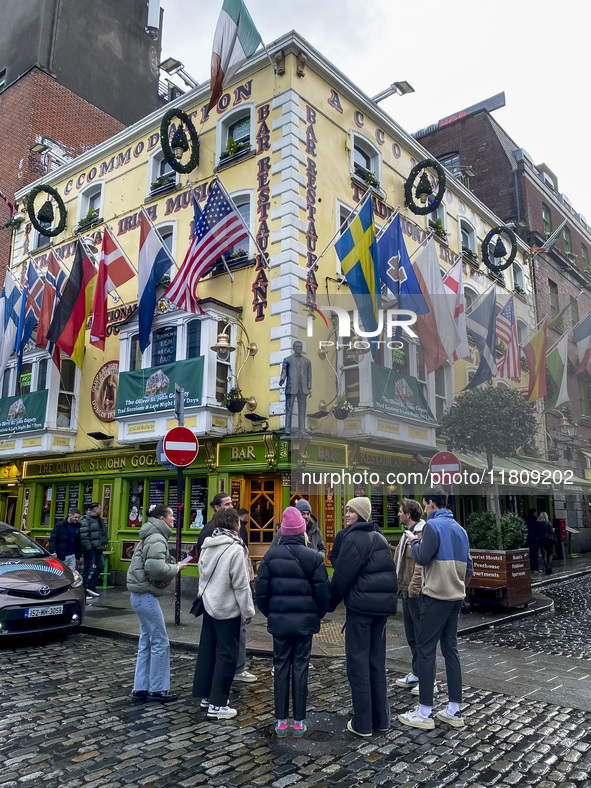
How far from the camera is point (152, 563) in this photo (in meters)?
5.98

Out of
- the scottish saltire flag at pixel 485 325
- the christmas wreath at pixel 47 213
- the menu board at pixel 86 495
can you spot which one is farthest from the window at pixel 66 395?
the scottish saltire flag at pixel 485 325

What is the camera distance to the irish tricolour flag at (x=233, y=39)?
41.0 feet

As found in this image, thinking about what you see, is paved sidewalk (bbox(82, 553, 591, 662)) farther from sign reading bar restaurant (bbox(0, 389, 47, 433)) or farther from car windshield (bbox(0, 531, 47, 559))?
sign reading bar restaurant (bbox(0, 389, 47, 433))

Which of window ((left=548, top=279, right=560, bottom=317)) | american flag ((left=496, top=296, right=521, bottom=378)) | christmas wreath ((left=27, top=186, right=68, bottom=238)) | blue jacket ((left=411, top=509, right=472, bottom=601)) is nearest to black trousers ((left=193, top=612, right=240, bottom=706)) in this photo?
blue jacket ((left=411, top=509, right=472, bottom=601))

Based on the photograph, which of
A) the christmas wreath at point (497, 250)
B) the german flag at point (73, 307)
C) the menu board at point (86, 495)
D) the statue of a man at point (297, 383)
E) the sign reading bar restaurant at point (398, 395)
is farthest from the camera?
the christmas wreath at point (497, 250)

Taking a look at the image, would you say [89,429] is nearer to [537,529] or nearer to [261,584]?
[261,584]

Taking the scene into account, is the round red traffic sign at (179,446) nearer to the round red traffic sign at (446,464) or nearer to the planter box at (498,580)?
the round red traffic sign at (446,464)

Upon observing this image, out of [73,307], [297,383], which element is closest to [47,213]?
[73,307]

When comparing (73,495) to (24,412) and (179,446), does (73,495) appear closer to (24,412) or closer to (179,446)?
(24,412)

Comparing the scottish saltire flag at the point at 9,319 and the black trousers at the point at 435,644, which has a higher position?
the scottish saltire flag at the point at 9,319

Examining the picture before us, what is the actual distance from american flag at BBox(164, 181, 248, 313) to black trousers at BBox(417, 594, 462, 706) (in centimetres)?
909

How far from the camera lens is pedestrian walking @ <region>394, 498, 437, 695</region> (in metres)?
6.30

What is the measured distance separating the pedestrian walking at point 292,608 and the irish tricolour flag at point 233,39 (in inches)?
433

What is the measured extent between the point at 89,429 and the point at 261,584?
13.2m
